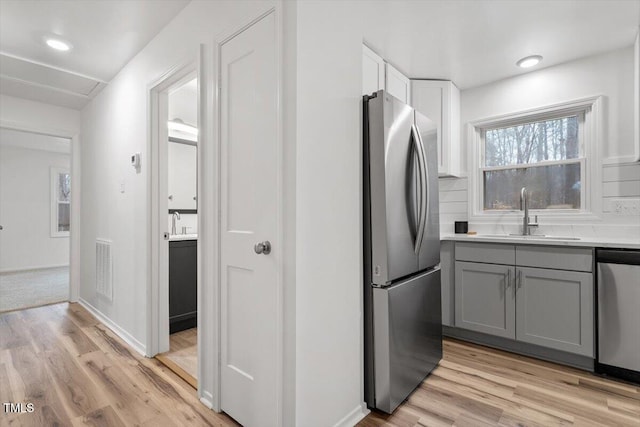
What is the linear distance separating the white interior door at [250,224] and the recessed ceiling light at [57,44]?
5.47 feet

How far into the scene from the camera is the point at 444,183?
132 inches

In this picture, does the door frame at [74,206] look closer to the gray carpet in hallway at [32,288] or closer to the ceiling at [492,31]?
the gray carpet in hallway at [32,288]

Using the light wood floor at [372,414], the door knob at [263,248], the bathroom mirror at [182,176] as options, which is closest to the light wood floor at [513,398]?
the light wood floor at [372,414]

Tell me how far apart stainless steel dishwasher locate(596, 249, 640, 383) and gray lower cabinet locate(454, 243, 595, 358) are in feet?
0.19

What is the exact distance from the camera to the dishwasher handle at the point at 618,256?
2.00 m

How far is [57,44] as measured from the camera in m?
2.50

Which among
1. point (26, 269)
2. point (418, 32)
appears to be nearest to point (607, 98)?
point (418, 32)

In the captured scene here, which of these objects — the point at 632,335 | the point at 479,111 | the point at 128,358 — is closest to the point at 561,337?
the point at 632,335

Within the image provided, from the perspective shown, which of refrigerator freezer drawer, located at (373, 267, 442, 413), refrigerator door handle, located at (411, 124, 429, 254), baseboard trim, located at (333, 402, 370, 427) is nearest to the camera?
baseboard trim, located at (333, 402, 370, 427)

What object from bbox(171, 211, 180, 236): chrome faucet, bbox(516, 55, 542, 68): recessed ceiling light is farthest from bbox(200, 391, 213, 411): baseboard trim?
bbox(516, 55, 542, 68): recessed ceiling light

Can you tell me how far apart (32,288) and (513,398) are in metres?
6.06

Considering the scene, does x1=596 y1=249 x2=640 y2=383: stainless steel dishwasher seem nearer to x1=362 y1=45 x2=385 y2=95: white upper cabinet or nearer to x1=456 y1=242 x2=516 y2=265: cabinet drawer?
x1=456 y1=242 x2=516 y2=265: cabinet drawer

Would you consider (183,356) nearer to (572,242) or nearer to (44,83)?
(572,242)

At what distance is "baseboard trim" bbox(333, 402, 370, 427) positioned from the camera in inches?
62.8
